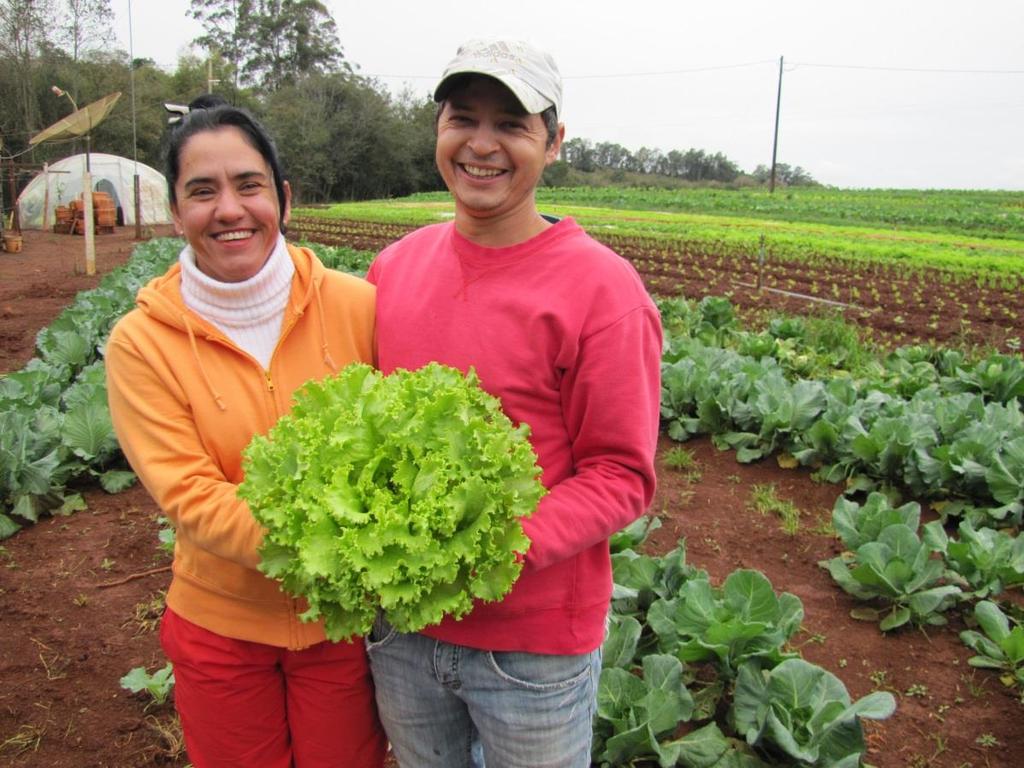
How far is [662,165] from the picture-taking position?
95062 mm

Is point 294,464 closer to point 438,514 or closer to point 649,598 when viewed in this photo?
point 438,514

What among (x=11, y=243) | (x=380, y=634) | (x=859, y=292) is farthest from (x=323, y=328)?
(x=11, y=243)

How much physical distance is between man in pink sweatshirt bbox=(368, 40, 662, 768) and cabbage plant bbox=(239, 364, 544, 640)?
15 cm

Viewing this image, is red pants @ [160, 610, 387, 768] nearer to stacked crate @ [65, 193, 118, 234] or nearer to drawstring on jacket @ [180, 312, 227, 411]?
drawstring on jacket @ [180, 312, 227, 411]

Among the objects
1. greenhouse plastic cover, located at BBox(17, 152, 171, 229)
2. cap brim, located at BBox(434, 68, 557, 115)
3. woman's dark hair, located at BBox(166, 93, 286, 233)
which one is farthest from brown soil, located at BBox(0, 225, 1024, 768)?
greenhouse plastic cover, located at BBox(17, 152, 171, 229)

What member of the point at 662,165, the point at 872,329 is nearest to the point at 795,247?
the point at 872,329

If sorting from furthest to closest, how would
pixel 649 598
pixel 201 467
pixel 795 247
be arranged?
pixel 795 247 < pixel 649 598 < pixel 201 467

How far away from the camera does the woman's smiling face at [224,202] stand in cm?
223

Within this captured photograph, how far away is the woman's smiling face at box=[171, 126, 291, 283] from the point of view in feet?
7.32

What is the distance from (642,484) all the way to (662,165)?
3858 inches

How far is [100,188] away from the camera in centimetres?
3628

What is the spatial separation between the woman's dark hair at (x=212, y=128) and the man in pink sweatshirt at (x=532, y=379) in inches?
21.7

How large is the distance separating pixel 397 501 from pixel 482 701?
0.67 meters

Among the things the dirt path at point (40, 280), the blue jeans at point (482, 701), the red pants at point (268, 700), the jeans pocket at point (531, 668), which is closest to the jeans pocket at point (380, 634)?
the blue jeans at point (482, 701)
